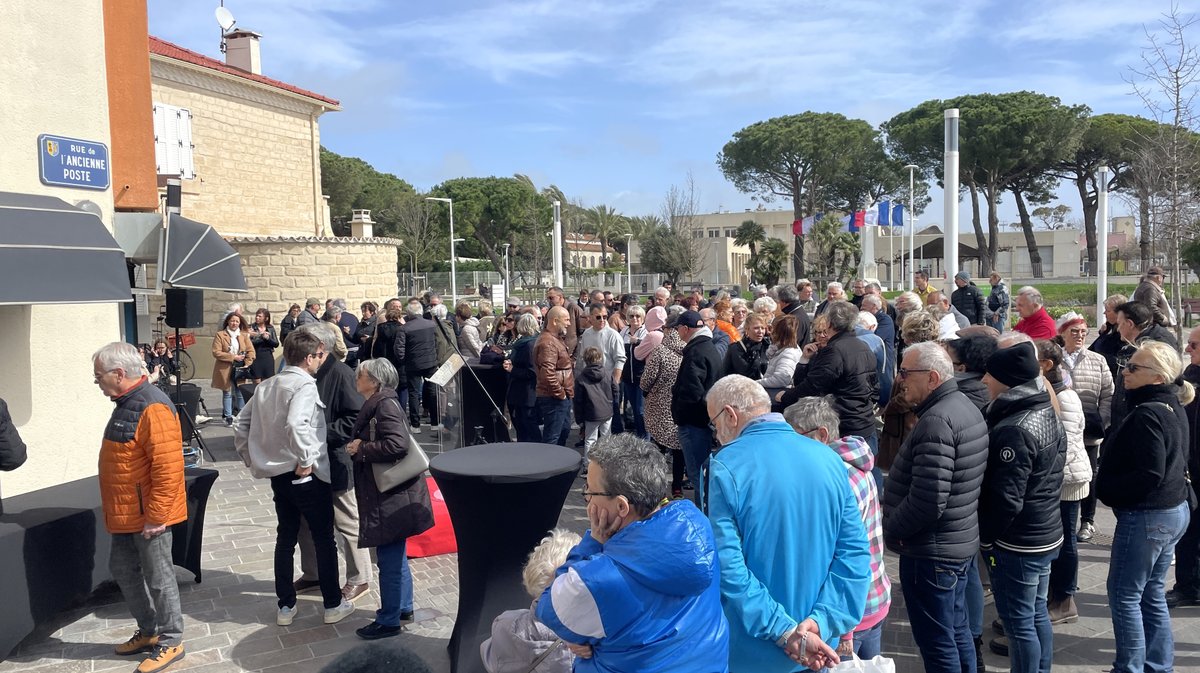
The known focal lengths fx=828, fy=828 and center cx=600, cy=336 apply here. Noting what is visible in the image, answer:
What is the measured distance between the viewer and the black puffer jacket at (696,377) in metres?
6.24

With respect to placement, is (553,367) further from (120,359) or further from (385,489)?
(120,359)

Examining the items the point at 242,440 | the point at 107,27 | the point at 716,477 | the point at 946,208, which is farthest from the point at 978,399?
the point at 946,208

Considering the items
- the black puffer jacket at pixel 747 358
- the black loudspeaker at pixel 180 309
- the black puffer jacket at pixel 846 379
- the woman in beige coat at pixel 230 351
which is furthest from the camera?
the woman in beige coat at pixel 230 351

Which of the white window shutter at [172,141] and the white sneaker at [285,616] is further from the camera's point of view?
the white window shutter at [172,141]

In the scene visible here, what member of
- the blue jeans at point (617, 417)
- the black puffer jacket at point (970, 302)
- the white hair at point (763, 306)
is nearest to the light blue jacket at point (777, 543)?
the white hair at point (763, 306)

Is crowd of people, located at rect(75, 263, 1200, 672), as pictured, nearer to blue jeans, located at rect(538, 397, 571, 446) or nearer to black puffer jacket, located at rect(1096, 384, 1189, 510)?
black puffer jacket, located at rect(1096, 384, 1189, 510)

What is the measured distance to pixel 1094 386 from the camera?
18.6 ft

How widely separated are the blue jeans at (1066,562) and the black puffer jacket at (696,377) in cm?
244

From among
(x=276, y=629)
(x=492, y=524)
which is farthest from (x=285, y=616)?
(x=492, y=524)

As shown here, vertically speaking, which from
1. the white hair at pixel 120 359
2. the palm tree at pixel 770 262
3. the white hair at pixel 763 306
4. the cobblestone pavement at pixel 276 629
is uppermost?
the palm tree at pixel 770 262

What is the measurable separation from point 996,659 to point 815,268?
4235cm

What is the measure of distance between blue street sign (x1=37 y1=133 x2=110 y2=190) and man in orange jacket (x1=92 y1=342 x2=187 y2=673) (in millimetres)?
2557

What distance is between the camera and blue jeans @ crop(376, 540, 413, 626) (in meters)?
4.71

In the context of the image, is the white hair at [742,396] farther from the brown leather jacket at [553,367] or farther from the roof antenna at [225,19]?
the roof antenna at [225,19]
